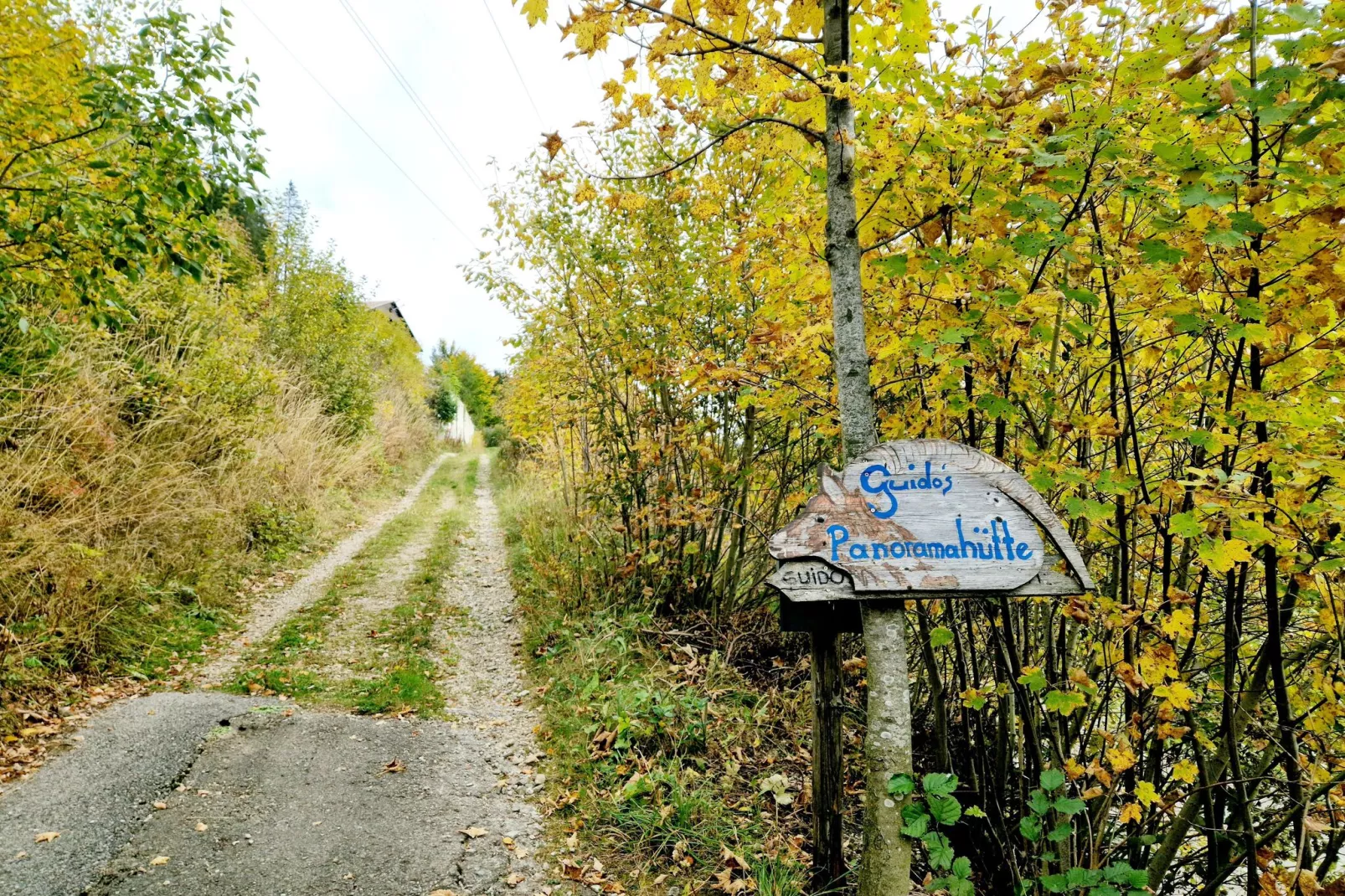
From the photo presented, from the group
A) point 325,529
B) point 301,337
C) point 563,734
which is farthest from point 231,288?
point 563,734

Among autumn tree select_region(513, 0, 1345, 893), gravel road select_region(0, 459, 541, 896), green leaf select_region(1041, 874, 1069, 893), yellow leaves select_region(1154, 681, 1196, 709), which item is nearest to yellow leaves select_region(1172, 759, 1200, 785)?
autumn tree select_region(513, 0, 1345, 893)

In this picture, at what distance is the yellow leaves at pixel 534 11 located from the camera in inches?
83.9

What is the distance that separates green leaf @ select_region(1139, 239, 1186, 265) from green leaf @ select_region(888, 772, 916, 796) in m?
1.90

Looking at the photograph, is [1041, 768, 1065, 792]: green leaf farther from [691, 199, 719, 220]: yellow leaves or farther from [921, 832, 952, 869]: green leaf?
[691, 199, 719, 220]: yellow leaves

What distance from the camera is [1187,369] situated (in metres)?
2.69

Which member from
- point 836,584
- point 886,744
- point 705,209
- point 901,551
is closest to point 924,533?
point 901,551

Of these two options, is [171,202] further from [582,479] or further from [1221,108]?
[1221,108]

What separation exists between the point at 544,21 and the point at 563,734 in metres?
4.38

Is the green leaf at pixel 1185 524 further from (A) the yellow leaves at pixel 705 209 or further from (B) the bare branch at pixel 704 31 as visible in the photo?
(A) the yellow leaves at pixel 705 209

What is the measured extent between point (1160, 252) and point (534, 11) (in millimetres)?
2196

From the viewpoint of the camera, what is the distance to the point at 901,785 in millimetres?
2199

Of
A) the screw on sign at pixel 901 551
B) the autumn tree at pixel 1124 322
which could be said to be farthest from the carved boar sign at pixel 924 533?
the autumn tree at pixel 1124 322

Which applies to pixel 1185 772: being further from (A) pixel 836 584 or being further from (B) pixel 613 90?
(B) pixel 613 90

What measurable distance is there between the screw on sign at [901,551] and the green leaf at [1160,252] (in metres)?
0.77
